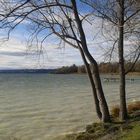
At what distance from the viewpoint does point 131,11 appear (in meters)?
16.7

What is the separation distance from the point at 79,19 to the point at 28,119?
10.0m

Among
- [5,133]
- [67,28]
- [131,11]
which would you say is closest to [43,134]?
[5,133]

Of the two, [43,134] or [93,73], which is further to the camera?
[43,134]

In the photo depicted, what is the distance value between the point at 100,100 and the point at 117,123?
125cm

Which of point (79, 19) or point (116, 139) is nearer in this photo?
point (116, 139)

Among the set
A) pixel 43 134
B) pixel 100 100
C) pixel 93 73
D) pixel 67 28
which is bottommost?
pixel 43 134

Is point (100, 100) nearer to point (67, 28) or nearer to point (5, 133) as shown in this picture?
point (67, 28)

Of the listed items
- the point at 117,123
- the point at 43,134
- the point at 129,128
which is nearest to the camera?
the point at 129,128

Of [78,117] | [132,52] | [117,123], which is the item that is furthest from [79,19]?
[78,117]

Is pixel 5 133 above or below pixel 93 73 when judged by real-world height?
below

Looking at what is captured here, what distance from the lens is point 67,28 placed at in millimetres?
17906

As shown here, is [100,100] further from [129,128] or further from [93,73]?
[129,128]

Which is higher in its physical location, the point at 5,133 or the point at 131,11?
the point at 131,11

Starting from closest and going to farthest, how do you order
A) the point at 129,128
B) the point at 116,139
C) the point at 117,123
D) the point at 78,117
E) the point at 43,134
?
1. the point at 116,139
2. the point at 129,128
3. the point at 117,123
4. the point at 43,134
5. the point at 78,117
